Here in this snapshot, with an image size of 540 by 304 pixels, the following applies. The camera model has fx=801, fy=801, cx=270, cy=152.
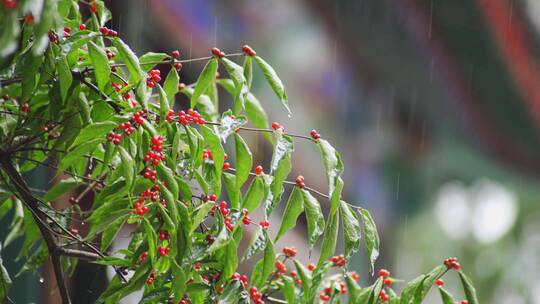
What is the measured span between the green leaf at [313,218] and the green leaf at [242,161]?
61mm

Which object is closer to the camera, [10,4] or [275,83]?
[10,4]

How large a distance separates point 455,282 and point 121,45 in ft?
14.5

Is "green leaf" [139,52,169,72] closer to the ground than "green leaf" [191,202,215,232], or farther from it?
farther from it

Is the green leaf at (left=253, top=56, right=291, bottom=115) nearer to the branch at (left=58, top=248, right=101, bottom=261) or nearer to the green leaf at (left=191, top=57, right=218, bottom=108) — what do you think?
the green leaf at (left=191, top=57, right=218, bottom=108)

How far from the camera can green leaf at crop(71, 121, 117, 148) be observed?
2.16 feet

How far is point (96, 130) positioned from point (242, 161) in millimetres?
133

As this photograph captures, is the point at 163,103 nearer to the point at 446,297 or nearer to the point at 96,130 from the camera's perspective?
the point at 96,130

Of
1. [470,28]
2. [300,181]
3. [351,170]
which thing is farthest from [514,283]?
[300,181]

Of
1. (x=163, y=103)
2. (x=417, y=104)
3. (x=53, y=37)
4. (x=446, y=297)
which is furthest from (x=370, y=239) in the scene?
(x=417, y=104)

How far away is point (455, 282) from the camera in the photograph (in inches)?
190

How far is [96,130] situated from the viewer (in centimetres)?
66

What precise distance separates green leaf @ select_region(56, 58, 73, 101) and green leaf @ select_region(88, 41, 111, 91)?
0.9 inches

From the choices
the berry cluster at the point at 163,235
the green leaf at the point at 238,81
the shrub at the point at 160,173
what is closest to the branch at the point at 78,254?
the shrub at the point at 160,173

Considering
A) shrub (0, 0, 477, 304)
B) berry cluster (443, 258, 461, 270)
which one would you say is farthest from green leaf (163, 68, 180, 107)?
berry cluster (443, 258, 461, 270)
